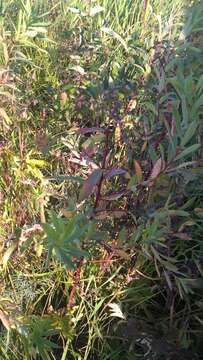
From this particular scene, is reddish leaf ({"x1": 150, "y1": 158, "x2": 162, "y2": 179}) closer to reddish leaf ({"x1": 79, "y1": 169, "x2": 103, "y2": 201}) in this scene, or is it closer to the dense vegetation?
the dense vegetation

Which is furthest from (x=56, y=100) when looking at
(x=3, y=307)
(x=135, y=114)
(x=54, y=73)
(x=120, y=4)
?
(x=3, y=307)

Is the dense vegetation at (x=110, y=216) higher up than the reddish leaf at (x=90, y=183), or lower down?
lower down

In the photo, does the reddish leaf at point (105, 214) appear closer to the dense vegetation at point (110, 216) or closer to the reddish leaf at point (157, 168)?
the dense vegetation at point (110, 216)

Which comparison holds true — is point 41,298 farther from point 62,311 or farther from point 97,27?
point 97,27

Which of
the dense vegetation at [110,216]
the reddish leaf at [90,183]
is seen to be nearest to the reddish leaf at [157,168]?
the dense vegetation at [110,216]

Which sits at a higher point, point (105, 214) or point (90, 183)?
point (90, 183)

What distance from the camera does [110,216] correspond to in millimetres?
1405

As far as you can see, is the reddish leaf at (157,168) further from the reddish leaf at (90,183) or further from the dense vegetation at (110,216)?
the reddish leaf at (90,183)

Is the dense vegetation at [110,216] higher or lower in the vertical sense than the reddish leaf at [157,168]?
lower

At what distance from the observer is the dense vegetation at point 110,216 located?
134 centimetres

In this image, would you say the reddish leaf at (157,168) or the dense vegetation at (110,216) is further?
the dense vegetation at (110,216)

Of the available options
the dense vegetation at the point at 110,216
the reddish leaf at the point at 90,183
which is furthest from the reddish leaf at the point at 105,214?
the reddish leaf at the point at 90,183

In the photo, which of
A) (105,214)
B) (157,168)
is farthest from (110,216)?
(157,168)

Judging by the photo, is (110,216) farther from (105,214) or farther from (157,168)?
(157,168)
